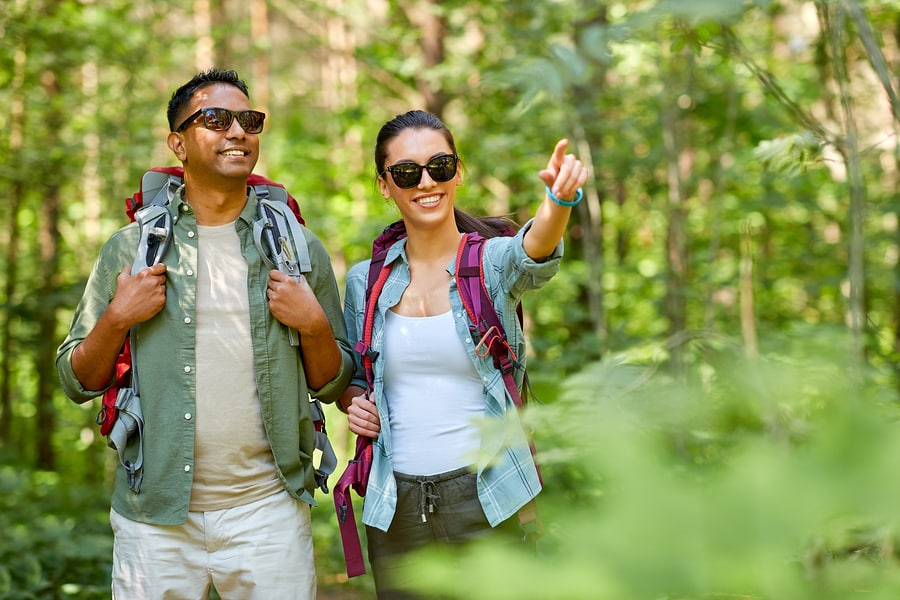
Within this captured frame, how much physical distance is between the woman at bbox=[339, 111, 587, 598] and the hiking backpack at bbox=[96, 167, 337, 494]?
36 centimetres

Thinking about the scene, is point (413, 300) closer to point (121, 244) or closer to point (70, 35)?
point (121, 244)

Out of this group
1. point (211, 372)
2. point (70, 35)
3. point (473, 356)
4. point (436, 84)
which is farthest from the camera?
point (436, 84)

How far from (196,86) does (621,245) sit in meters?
7.37

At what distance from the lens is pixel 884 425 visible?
0.61m

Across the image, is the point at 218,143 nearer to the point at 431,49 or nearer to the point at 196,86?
the point at 196,86

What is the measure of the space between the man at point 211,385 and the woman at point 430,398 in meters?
0.27

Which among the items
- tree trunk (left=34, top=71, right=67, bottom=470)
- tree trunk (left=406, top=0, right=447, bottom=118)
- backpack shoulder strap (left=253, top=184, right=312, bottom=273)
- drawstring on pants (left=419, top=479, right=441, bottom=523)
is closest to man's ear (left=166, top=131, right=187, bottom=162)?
backpack shoulder strap (left=253, top=184, right=312, bottom=273)

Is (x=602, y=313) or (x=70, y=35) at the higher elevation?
(x=70, y=35)

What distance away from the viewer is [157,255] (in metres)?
2.80

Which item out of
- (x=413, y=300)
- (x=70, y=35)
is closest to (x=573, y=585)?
(x=413, y=300)

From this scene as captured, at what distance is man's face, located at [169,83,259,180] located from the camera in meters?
2.83

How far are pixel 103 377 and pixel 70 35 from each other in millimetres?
5416

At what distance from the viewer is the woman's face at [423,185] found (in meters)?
2.75

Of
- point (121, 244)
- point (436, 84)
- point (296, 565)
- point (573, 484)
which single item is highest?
point (436, 84)
